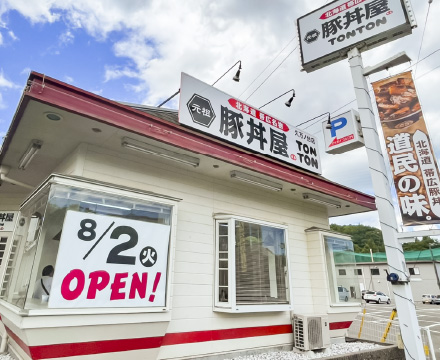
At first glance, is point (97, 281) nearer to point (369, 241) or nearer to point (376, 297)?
point (376, 297)

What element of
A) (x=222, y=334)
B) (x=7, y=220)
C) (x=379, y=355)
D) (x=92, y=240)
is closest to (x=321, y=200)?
(x=379, y=355)

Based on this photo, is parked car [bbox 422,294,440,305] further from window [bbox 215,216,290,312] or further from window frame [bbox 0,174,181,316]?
window frame [bbox 0,174,181,316]

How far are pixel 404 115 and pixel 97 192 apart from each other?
4833 millimetres

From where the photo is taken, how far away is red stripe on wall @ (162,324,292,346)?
439 centimetres

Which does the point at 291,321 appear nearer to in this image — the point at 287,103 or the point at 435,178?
the point at 435,178

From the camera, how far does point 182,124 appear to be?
16.3 feet

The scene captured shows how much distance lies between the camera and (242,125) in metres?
5.91

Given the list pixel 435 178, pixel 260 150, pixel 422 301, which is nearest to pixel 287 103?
pixel 260 150

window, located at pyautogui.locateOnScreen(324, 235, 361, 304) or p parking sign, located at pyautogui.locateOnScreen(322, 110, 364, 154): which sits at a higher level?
p parking sign, located at pyautogui.locateOnScreen(322, 110, 364, 154)

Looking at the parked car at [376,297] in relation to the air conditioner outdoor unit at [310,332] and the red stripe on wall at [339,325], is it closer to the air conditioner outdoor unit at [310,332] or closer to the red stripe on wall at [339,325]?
the red stripe on wall at [339,325]

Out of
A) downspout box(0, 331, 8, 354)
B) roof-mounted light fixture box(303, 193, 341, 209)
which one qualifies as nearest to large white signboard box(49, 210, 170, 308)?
downspout box(0, 331, 8, 354)

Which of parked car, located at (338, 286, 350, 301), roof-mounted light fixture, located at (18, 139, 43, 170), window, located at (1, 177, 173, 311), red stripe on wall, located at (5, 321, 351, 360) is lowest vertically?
red stripe on wall, located at (5, 321, 351, 360)

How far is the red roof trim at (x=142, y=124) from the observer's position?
10.9 ft

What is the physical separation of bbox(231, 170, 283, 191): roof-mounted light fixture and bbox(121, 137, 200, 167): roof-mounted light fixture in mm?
867
